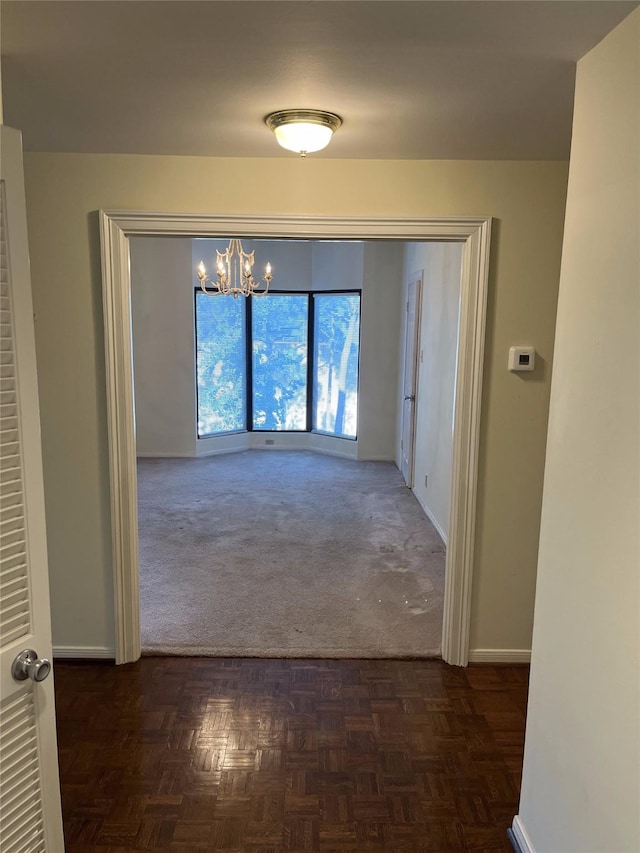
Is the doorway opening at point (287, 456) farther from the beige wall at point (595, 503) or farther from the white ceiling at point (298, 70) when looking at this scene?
the beige wall at point (595, 503)

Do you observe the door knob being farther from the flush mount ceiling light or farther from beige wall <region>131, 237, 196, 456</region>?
beige wall <region>131, 237, 196, 456</region>

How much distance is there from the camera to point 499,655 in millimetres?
2975

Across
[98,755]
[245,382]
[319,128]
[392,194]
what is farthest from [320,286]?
[98,755]

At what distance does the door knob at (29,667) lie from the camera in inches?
55.7

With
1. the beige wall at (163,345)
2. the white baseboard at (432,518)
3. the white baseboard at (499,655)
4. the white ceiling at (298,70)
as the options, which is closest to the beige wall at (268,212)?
the white ceiling at (298,70)

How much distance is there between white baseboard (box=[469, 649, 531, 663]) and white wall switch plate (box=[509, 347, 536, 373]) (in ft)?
4.49

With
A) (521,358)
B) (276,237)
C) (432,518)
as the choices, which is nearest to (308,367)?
(432,518)

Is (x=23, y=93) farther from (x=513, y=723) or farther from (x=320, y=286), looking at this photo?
(x=320, y=286)

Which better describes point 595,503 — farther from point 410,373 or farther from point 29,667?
point 410,373

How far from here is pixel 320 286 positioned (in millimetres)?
7570

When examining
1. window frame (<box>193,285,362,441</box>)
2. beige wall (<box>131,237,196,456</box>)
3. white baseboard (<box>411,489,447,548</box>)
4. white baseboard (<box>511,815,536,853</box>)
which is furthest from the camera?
window frame (<box>193,285,362,441</box>)

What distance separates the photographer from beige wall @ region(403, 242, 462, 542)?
4523 mm

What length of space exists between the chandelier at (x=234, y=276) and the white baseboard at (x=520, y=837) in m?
5.10

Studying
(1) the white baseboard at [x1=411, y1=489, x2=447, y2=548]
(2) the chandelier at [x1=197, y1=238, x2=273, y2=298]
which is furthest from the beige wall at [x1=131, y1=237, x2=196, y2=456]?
(1) the white baseboard at [x1=411, y1=489, x2=447, y2=548]
